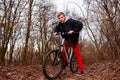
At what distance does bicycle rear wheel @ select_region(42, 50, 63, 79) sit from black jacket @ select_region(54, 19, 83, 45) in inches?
22.0

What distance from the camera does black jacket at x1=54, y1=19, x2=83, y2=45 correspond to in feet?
23.1

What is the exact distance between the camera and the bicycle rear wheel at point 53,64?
6.75 m

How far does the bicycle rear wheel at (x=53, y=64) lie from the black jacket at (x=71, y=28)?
0.56m

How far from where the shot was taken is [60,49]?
7.16m

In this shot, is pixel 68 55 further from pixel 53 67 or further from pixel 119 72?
pixel 119 72

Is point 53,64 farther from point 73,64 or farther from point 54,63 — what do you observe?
point 73,64

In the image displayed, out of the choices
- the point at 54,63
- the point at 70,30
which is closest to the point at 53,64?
the point at 54,63

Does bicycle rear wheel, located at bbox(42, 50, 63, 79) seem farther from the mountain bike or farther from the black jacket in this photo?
the black jacket

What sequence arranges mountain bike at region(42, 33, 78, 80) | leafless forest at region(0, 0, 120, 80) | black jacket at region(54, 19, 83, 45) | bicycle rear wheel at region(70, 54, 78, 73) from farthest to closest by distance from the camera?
1. leafless forest at region(0, 0, 120, 80)
2. bicycle rear wheel at region(70, 54, 78, 73)
3. black jacket at region(54, 19, 83, 45)
4. mountain bike at region(42, 33, 78, 80)

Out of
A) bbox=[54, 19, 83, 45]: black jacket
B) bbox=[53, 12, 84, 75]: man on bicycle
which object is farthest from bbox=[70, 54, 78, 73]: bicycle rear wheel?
bbox=[54, 19, 83, 45]: black jacket

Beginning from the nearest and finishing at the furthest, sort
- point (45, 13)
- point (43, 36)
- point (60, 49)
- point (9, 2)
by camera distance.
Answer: point (60, 49), point (9, 2), point (45, 13), point (43, 36)

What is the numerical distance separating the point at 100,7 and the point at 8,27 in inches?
397

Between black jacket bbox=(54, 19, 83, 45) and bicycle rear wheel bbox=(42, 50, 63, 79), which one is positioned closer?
bicycle rear wheel bbox=(42, 50, 63, 79)

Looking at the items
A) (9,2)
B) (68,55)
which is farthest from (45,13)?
(68,55)
